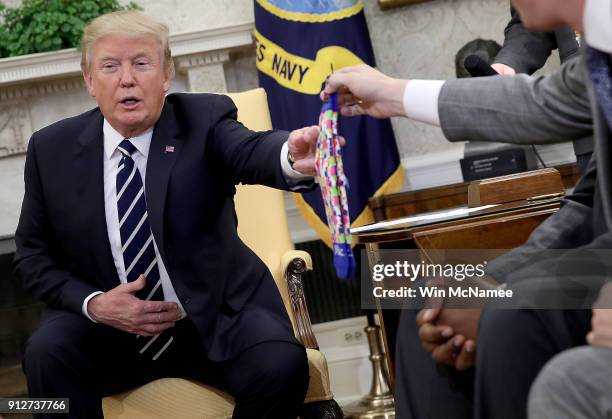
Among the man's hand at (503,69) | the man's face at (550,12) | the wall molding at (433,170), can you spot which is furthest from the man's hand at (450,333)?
the wall molding at (433,170)

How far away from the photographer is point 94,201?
2646mm

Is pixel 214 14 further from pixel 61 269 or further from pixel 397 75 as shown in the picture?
pixel 61 269

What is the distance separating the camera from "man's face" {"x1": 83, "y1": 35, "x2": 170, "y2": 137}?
2619 millimetres

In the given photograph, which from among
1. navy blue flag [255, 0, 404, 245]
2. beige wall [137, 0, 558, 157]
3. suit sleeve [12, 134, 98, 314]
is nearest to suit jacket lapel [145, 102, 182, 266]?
suit sleeve [12, 134, 98, 314]

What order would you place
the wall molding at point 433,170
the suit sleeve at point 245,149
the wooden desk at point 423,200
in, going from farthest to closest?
the wall molding at point 433,170 < the wooden desk at point 423,200 < the suit sleeve at point 245,149

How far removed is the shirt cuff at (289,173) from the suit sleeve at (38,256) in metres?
0.69

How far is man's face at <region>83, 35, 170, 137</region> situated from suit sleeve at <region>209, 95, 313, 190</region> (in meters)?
0.19

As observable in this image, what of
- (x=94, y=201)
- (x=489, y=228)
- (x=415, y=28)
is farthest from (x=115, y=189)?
(x=415, y=28)

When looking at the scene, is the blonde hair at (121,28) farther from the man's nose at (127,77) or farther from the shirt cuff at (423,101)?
the shirt cuff at (423,101)

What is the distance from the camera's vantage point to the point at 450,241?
2283mm

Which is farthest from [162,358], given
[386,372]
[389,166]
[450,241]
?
[389,166]

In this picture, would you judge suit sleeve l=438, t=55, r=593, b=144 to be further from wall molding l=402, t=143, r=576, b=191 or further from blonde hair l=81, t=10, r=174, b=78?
wall molding l=402, t=143, r=576, b=191

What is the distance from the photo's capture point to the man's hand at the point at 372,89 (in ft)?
5.55

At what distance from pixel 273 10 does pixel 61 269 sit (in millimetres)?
1831
